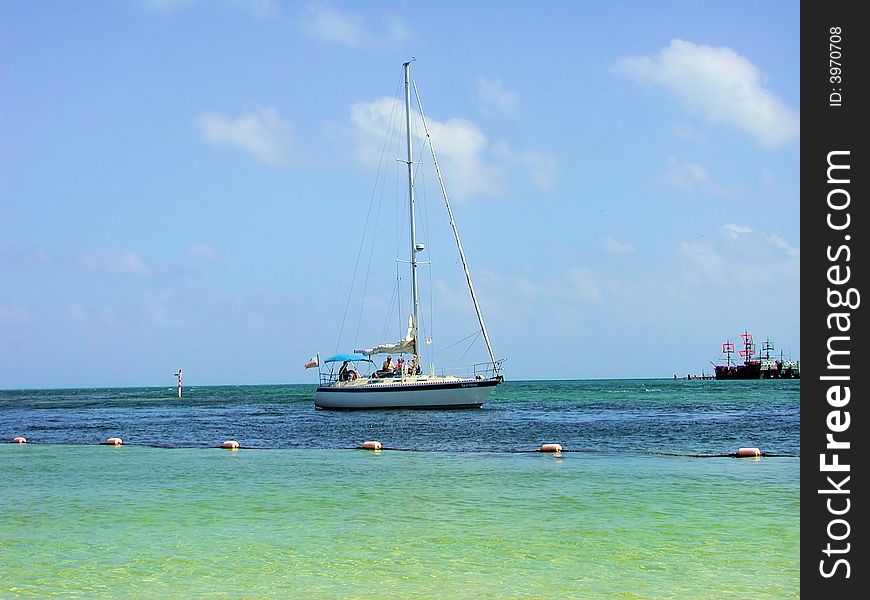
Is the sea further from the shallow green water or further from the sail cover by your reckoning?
the sail cover

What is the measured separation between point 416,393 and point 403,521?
36.8 m

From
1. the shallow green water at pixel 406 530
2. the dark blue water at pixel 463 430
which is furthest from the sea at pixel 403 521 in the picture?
the dark blue water at pixel 463 430

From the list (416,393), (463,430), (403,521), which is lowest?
(463,430)

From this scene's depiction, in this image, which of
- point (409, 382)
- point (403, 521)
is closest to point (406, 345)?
point (409, 382)

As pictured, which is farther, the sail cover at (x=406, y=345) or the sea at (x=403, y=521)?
the sail cover at (x=406, y=345)

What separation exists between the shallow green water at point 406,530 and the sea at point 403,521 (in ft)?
0.18

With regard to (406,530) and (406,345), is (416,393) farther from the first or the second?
(406,530)

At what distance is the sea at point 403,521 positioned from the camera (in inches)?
481

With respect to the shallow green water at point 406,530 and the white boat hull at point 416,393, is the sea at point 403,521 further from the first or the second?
the white boat hull at point 416,393

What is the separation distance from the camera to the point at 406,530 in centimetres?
1611

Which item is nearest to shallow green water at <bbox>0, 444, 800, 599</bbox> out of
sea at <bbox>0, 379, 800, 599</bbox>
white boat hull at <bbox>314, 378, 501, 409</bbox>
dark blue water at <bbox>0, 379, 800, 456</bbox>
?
sea at <bbox>0, 379, 800, 599</bbox>

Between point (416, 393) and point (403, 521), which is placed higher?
point (416, 393)

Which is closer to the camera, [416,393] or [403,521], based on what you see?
[403,521]
